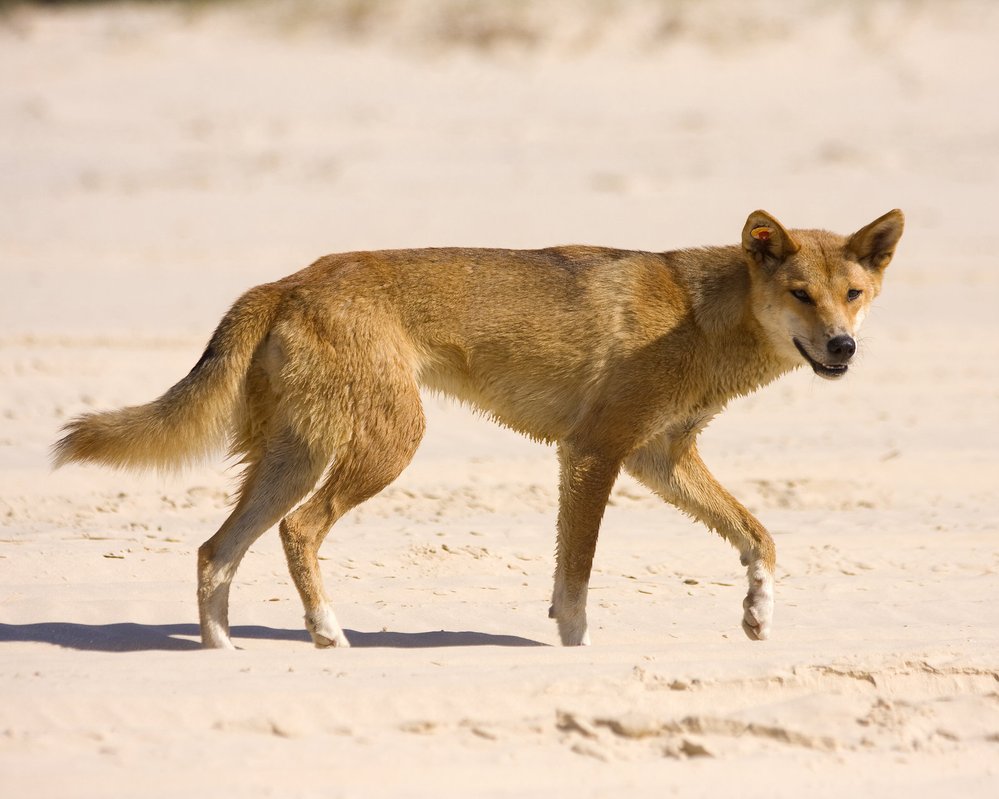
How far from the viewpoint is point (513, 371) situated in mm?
5887

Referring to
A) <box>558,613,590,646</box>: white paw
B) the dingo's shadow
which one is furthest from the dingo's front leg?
the dingo's shadow

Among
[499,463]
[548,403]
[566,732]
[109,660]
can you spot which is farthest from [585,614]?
[499,463]

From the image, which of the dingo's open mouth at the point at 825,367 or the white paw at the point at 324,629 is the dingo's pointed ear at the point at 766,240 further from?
the white paw at the point at 324,629

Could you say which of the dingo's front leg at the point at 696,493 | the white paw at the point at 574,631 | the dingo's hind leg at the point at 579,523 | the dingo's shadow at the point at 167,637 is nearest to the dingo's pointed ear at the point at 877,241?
the dingo's front leg at the point at 696,493

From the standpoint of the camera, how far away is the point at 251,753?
3.95 meters

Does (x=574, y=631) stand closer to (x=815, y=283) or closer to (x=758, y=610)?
(x=758, y=610)

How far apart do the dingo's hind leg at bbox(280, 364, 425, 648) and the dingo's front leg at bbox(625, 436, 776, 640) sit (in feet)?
3.82

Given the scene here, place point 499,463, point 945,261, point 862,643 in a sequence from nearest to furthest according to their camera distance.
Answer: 1. point 862,643
2. point 499,463
3. point 945,261

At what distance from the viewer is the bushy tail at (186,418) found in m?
5.43

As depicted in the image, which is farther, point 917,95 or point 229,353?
point 917,95

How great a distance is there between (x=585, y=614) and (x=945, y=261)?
9886mm

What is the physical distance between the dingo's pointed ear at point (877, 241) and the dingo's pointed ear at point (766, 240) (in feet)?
0.91

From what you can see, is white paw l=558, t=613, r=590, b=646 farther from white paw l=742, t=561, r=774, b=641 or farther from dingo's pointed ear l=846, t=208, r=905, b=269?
dingo's pointed ear l=846, t=208, r=905, b=269

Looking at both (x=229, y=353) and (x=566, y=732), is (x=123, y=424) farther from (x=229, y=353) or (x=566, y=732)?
(x=566, y=732)
